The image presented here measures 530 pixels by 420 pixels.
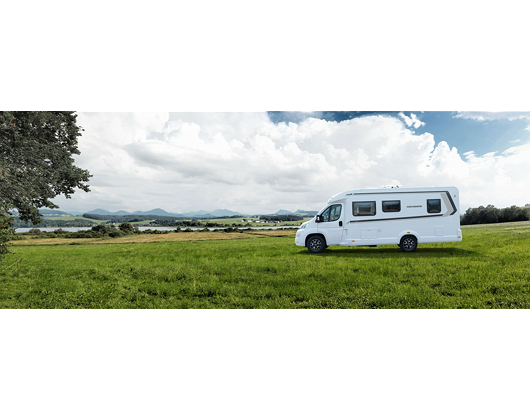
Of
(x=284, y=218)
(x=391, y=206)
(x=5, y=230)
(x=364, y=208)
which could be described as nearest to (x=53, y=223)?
(x=5, y=230)

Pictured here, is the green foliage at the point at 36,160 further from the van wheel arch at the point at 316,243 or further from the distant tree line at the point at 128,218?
the van wheel arch at the point at 316,243

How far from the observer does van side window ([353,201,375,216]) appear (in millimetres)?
5805

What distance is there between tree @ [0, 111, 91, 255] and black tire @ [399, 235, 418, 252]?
8635 mm

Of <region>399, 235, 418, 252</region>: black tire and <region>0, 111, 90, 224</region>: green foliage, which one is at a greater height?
<region>0, 111, 90, 224</region>: green foliage

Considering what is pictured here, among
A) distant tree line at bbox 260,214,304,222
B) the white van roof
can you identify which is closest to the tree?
distant tree line at bbox 260,214,304,222

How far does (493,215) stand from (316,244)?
4.95m

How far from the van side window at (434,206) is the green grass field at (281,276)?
896 millimetres

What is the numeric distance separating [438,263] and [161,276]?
20.5ft

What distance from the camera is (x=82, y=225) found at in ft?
23.2

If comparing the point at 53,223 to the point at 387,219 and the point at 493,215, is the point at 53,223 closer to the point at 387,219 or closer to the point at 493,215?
the point at 387,219

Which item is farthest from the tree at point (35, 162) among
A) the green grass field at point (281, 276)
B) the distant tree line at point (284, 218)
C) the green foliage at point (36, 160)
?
the distant tree line at point (284, 218)

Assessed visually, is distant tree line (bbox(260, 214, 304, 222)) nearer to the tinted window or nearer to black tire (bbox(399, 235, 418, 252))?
the tinted window
